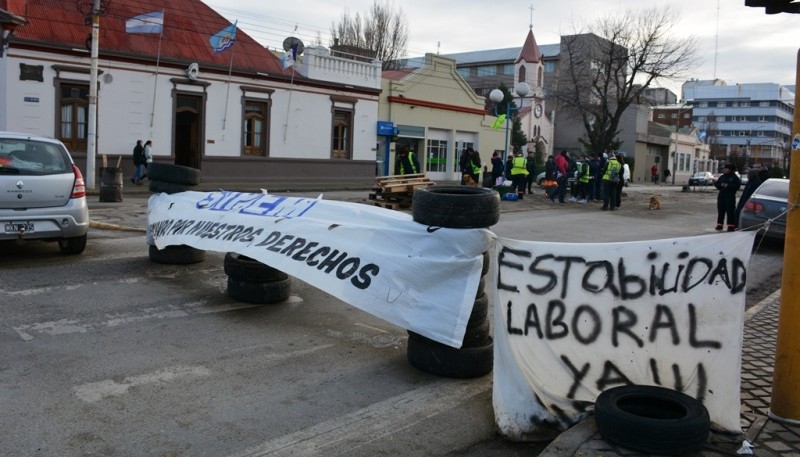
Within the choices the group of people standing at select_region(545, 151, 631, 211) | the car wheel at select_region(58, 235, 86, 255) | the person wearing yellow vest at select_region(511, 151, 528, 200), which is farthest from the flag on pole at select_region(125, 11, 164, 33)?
the car wheel at select_region(58, 235, 86, 255)

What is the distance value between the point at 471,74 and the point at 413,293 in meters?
93.7

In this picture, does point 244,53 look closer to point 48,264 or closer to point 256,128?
point 256,128

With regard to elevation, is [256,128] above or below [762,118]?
below

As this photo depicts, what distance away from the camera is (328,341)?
19.9 feet

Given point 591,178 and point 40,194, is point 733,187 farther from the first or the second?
point 40,194

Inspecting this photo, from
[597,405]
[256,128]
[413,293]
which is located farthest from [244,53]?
[597,405]

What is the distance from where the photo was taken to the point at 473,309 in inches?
203

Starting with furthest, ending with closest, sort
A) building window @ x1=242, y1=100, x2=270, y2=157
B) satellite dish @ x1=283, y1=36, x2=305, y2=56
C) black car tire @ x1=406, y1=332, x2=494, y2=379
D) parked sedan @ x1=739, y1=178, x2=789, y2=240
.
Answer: satellite dish @ x1=283, y1=36, x2=305, y2=56 < building window @ x1=242, y1=100, x2=270, y2=157 < parked sedan @ x1=739, y1=178, x2=789, y2=240 < black car tire @ x1=406, y1=332, x2=494, y2=379

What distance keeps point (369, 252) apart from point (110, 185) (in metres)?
14.0

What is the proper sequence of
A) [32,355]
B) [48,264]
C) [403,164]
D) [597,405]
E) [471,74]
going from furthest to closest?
[471,74] < [403,164] < [48,264] < [32,355] < [597,405]

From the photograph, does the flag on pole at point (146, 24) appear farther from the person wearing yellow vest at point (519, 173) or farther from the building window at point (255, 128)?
the person wearing yellow vest at point (519, 173)

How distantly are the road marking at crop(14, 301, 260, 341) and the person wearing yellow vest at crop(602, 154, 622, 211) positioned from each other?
1690cm

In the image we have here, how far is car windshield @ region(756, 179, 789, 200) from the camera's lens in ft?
45.7

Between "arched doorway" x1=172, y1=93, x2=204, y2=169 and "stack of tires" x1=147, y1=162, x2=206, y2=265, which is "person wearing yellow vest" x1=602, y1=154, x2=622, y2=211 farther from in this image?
"stack of tires" x1=147, y1=162, x2=206, y2=265
